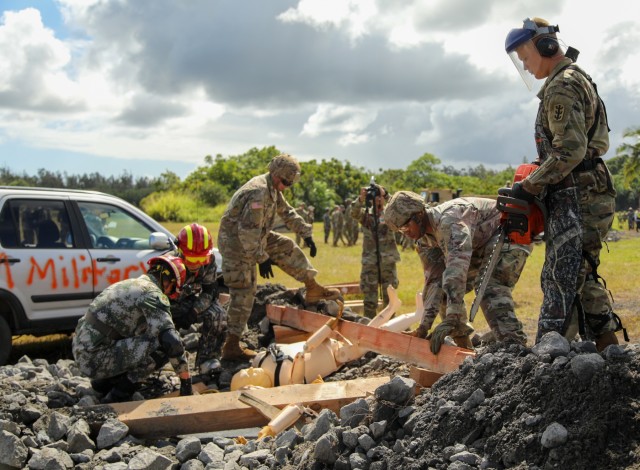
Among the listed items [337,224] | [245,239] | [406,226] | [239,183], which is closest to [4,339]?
[245,239]

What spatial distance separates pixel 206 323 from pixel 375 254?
3308mm

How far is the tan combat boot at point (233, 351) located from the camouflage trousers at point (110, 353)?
5.02ft

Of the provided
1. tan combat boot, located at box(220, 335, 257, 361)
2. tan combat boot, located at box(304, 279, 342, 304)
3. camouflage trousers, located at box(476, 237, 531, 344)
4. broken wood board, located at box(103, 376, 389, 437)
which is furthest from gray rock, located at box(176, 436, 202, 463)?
tan combat boot, located at box(304, 279, 342, 304)

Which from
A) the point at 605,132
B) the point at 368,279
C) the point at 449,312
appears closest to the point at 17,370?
the point at 449,312

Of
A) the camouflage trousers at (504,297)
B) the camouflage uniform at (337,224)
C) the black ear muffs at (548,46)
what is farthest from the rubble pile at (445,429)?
the camouflage uniform at (337,224)

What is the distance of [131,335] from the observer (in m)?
5.44

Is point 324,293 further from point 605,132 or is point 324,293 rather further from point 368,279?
point 605,132

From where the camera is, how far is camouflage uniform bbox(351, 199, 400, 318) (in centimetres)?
905

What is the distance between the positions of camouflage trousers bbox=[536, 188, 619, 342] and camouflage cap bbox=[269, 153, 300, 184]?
356cm

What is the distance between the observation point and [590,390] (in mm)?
3117

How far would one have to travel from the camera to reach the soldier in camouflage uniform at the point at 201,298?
20.3 ft

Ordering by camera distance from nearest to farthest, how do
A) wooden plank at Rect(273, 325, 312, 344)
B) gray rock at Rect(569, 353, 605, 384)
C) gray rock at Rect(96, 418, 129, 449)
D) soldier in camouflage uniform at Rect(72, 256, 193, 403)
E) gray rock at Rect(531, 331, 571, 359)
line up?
gray rock at Rect(569, 353, 605, 384)
gray rock at Rect(531, 331, 571, 359)
gray rock at Rect(96, 418, 129, 449)
soldier in camouflage uniform at Rect(72, 256, 193, 403)
wooden plank at Rect(273, 325, 312, 344)

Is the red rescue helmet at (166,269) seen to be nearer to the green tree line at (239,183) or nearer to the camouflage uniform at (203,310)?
the camouflage uniform at (203,310)

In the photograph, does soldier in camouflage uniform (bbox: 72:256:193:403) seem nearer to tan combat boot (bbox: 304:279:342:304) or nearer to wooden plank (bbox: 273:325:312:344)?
wooden plank (bbox: 273:325:312:344)
